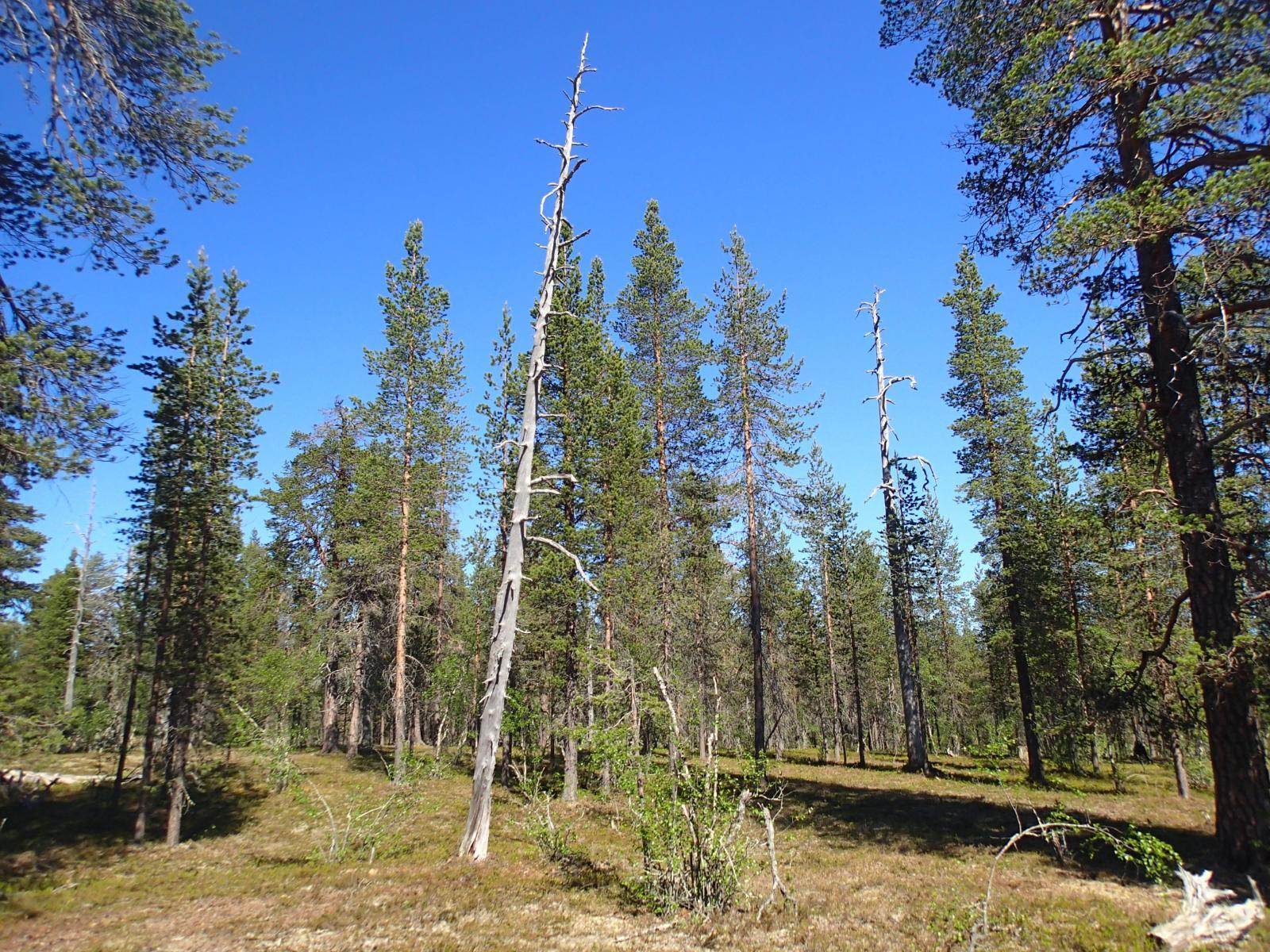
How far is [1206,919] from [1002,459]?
18.9 metres

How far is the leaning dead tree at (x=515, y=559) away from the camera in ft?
36.3

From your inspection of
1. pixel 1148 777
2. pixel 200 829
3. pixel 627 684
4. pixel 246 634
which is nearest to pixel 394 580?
→ pixel 246 634

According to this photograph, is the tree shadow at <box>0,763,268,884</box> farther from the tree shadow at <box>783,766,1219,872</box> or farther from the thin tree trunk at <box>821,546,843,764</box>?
the thin tree trunk at <box>821,546,843,764</box>

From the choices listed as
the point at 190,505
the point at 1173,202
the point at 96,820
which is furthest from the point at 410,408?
the point at 1173,202

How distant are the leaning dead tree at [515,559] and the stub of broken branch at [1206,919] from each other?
27.3ft

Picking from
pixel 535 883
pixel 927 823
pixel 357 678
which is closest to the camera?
pixel 535 883

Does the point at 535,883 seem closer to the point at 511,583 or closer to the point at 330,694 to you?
the point at 511,583

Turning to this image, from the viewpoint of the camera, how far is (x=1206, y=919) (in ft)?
21.1

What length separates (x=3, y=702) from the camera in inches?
343

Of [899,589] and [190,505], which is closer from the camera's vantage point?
[190,505]

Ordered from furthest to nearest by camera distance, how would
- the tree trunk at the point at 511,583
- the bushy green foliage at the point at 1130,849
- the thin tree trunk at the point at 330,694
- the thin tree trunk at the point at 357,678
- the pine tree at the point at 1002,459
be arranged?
the thin tree trunk at the point at 357,678 → the thin tree trunk at the point at 330,694 → the pine tree at the point at 1002,459 → the tree trunk at the point at 511,583 → the bushy green foliage at the point at 1130,849

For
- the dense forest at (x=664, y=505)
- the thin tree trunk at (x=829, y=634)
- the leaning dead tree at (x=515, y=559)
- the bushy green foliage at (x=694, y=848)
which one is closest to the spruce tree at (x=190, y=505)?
the dense forest at (x=664, y=505)

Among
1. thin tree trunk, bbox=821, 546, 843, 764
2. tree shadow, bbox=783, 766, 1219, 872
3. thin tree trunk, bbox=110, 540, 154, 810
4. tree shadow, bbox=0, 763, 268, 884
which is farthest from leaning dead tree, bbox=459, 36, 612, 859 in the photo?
thin tree trunk, bbox=821, 546, 843, 764

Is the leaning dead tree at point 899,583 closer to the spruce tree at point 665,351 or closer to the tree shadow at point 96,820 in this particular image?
the spruce tree at point 665,351
